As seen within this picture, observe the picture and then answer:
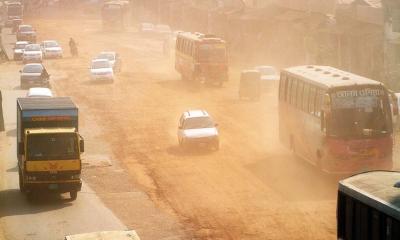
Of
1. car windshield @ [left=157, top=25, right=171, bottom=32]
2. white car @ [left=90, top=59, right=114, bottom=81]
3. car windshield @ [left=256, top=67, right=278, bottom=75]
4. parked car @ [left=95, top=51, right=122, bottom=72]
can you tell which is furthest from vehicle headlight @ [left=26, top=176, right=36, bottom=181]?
car windshield @ [left=157, top=25, right=171, bottom=32]

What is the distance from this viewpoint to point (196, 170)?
1406 inches

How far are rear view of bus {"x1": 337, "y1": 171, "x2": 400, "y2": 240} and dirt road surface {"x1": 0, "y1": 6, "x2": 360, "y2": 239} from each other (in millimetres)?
7572

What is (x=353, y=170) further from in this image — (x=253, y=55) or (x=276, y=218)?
(x=253, y=55)

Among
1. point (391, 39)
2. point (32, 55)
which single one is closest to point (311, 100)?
point (391, 39)

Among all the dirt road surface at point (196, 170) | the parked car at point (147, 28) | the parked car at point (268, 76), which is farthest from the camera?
the parked car at point (147, 28)

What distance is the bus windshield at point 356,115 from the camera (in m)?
30.6

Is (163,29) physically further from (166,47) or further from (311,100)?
(311,100)

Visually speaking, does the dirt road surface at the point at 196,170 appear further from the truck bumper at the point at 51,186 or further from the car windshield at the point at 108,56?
the car windshield at the point at 108,56

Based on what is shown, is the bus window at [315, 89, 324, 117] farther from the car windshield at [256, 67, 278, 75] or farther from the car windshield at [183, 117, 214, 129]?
the car windshield at [256, 67, 278, 75]

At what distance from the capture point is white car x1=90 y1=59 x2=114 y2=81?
216ft

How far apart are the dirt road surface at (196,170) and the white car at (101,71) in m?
0.75

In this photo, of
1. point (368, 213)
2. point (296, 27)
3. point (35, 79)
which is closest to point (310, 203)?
point (368, 213)

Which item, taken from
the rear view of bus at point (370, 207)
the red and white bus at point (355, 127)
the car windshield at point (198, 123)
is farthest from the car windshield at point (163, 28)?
the rear view of bus at point (370, 207)

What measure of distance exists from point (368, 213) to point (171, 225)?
11.7 m
